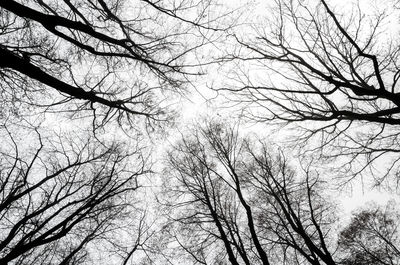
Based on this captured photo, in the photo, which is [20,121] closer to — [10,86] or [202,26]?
[10,86]

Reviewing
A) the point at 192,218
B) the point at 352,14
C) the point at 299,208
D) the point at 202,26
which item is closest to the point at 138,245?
the point at 192,218

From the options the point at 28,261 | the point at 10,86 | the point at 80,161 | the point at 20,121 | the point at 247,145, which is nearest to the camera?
the point at 10,86

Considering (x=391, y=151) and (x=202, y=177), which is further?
(x=202, y=177)

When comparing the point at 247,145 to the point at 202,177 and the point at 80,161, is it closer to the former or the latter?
the point at 202,177

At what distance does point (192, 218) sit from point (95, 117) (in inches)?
219

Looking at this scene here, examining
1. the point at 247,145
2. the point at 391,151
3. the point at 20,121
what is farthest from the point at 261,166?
the point at 20,121

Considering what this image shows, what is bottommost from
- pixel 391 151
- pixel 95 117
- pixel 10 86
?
pixel 391 151

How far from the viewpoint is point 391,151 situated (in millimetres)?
5680

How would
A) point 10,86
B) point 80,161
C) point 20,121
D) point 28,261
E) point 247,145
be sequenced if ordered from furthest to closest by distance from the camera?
1. point 247,145
2. point 28,261
3. point 80,161
4. point 20,121
5. point 10,86

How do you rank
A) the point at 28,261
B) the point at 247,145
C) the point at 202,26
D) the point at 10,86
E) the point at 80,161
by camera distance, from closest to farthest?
the point at 202,26 → the point at 10,86 → the point at 80,161 → the point at 28,261 → the point at 247,145

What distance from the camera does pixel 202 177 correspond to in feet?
29.8

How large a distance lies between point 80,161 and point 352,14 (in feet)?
29.1

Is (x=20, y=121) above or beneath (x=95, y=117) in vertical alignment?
above

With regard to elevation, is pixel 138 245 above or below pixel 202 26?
below
